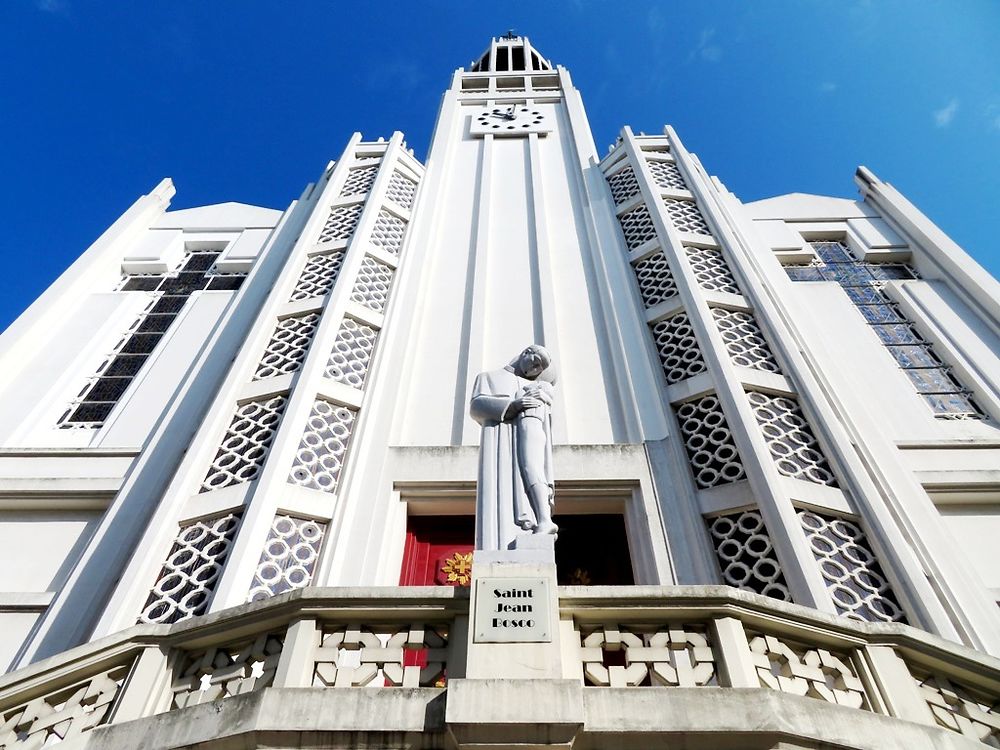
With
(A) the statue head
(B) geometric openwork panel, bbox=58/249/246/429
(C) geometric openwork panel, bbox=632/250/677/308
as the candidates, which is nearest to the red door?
(A) the statue head

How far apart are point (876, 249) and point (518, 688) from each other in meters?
12.8

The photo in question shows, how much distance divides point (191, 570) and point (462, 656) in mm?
3829

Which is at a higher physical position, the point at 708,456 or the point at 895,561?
the point at 708,456

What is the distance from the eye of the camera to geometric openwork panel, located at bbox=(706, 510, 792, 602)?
6.59 meters

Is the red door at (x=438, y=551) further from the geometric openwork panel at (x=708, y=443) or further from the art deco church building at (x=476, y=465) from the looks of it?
the geometric openwork panel at (x=708, y=443)

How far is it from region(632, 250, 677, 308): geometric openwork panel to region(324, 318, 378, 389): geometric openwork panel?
3.99 metres

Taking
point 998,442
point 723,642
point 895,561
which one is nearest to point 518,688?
point 723,642

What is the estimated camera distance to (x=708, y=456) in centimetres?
807

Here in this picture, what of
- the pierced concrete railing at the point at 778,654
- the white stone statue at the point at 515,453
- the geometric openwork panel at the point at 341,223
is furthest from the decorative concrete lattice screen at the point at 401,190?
the pierced concrete railing at the point at 778,654

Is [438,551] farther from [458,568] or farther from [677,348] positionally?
[677,348]

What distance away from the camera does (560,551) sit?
8141 mm

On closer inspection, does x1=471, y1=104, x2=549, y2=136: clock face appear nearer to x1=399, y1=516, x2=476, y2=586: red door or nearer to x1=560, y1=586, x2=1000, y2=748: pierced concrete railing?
x1=399, y1=516, x2=476, y2=586: red door

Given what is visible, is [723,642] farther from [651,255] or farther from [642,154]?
[642,154]

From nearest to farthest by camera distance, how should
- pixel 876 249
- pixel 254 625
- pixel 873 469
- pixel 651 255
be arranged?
pixel 254 625 → pixel 873 469 → pixel 651 255 → pixel 876 249
